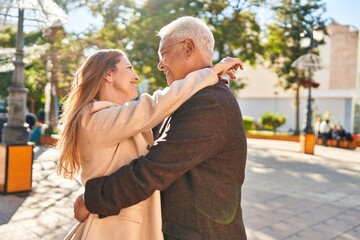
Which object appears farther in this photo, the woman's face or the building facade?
the building facade

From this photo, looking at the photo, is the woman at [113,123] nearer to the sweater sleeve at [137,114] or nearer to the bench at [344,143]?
the sweater sleeve at [137,114]

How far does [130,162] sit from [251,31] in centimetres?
1531

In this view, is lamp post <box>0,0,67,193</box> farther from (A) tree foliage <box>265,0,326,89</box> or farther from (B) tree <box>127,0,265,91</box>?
(A) tree foliage <box>265,0,326,89</box>

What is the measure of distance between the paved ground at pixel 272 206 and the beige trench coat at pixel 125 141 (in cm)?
308

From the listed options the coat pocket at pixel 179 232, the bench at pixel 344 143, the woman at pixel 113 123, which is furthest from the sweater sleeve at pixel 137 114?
the bench at pixel 344 143

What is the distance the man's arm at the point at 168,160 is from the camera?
1373 millimetres

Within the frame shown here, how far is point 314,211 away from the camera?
5941 mm

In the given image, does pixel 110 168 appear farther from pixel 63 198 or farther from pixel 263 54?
pixel 263 54

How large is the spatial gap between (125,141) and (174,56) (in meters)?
0.43

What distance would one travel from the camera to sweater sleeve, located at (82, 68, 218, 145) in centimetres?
144

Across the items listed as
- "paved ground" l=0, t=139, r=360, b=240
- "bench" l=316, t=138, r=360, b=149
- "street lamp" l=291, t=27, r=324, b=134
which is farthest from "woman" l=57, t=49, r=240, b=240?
"bench" l=316, t=138, r=360, b=149

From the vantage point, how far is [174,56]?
166 centimetres

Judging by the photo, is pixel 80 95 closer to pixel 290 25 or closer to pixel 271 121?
pixel 290 25

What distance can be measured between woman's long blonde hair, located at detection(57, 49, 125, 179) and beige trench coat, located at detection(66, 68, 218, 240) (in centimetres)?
5
